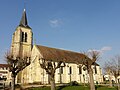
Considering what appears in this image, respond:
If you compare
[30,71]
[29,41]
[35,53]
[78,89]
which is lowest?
[78,89]

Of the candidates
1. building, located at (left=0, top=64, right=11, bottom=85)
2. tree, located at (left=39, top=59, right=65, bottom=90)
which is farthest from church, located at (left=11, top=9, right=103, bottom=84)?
tree, located at (left=39, top=59, right=65, bottom=90)

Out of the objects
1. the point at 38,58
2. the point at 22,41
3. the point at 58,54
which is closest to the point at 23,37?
the point at 22,41

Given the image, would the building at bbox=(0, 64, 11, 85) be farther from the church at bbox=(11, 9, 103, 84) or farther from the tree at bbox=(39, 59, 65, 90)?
the tree at bbox=(39, 59, 65, 90)

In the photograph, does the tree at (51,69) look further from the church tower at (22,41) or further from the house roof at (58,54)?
the church tower at (22,41)

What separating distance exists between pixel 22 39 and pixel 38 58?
1213 cm

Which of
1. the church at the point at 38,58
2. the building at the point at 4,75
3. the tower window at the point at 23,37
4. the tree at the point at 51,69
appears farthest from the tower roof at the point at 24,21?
the tree at the point at 51,69

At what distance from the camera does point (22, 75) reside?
5066 cm

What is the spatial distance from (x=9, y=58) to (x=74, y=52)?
3548cm

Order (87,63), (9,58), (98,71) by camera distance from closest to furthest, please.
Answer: (9,58) → (87,63) → (98,71)

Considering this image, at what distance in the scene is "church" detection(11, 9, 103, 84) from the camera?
4619 centimetres

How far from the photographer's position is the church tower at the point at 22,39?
52.8 metres

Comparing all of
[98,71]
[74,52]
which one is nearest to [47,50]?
[74,52]

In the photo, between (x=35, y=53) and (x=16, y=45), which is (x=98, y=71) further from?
(x=16, y=45)

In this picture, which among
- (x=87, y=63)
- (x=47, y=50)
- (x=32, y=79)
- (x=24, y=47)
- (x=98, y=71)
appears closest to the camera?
(x=87, y=63)
